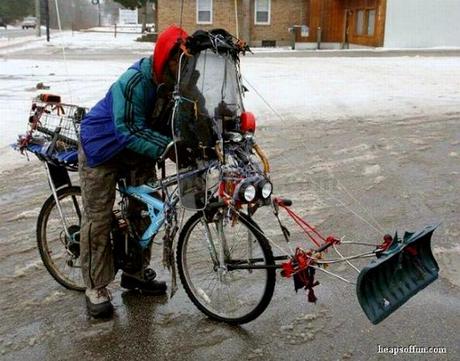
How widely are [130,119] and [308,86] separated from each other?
13100 millimetres

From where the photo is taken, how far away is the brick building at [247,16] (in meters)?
35.3

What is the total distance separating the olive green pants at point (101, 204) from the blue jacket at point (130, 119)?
12cm

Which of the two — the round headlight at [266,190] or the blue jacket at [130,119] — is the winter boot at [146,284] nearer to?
the blue jacket at [130,119]

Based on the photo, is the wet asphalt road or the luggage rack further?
the luggage rack

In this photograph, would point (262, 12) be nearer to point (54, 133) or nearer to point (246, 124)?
point (54, 133)

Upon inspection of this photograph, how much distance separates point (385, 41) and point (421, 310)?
2918cm

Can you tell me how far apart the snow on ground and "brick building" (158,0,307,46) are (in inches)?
439

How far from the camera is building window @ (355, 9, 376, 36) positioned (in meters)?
32.7

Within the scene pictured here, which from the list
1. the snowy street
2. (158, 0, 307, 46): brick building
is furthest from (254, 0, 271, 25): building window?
the snowy street

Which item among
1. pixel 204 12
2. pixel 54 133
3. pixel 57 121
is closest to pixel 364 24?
pixel 204 12

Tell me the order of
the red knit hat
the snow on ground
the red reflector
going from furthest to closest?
the snow on ground < the red reflector < the red knit hat

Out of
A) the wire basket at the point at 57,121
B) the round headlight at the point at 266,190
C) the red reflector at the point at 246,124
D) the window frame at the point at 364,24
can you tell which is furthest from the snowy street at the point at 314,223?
the window frame at the point at 364,24

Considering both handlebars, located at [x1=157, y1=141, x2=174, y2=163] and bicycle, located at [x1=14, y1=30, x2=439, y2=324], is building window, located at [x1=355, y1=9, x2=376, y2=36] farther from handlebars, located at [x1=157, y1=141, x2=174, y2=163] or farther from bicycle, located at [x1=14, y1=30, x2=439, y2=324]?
handlebars, located at [x1=157, y1=141, x2=174, y2=163]

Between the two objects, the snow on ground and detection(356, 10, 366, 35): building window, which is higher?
detection(356, 10, 366, 35): building window
